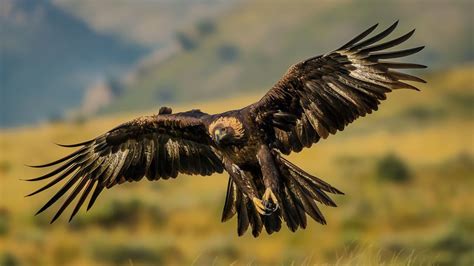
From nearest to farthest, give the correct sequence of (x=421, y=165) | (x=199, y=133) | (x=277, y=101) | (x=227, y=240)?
(x=277, y=101)
(x=199, y=133)
(x=227, y=240)
(x=421, y=165)

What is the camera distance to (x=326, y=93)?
28.1 ft

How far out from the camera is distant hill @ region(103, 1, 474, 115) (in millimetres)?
139375

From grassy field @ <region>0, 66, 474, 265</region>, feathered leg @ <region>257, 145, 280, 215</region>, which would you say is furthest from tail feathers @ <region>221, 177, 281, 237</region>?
grassy field @ <region>0, 66, 474, 265</region>

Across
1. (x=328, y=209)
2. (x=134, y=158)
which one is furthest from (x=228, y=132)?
(x=328, y=209)

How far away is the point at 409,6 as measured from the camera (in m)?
151

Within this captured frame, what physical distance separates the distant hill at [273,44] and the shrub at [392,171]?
107 meters

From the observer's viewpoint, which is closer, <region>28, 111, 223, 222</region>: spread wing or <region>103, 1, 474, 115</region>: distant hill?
<region>28, 111, 223, 222</region>: spread wing

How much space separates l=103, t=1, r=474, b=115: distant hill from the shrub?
350ft

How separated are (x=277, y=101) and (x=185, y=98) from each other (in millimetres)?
132666

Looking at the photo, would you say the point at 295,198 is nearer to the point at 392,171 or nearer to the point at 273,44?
the point at 392,171

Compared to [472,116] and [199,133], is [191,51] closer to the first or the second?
[472,116]

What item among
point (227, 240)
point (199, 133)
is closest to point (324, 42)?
point (227, 240)

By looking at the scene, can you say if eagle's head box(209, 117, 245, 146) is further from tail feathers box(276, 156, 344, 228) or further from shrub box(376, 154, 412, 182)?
shrub box(376, 154, 412, 182)

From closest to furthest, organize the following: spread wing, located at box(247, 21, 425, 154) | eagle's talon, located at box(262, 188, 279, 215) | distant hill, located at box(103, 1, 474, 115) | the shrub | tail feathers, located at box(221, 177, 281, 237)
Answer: spread wing, located at box(247, 21, 425, 154), eagle's talon, located at box(262, 188, 279, 215), tail feathers, located at box(221, 177, 281, 237), the shrub, distant hill, located at box(103, 1, 474, 115)
